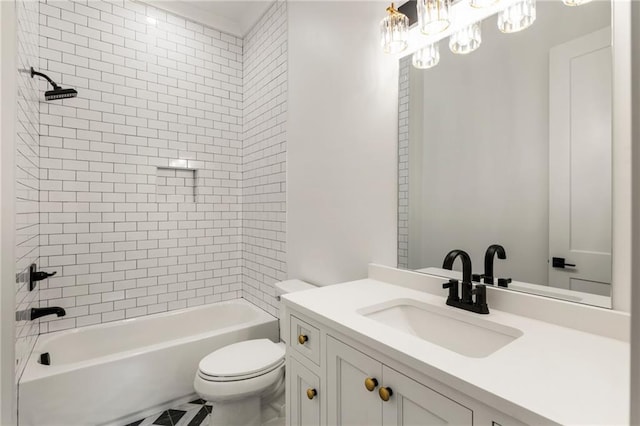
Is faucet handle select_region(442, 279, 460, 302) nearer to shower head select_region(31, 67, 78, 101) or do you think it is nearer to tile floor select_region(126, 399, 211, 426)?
tile floor select_region(126, 399, 211, 426)

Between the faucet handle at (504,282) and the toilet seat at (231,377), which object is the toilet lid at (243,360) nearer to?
the toilet seat at (231,377)

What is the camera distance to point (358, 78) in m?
1.76

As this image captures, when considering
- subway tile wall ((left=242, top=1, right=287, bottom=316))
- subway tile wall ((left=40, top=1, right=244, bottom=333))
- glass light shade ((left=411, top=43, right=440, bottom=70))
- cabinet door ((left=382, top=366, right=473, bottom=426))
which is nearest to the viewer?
cabinet door ((left=382, top=366, right=473, bottom=426))

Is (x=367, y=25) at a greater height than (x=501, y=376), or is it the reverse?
(x=367, y=25)

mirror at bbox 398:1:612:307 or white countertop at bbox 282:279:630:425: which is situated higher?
mirror at bbox 398:1:612:307

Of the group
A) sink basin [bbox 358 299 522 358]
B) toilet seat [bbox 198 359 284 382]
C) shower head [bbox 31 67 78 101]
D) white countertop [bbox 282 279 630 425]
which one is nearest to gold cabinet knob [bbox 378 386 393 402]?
white countertop [bbox 282 279 630 425]

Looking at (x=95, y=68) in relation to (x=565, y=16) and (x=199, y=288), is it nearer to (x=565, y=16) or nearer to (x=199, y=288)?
(x=199, y=288)

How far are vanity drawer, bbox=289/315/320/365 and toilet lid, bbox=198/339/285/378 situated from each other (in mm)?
578

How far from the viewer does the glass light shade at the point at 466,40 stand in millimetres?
1272

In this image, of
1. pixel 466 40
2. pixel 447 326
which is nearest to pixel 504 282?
pixel 447 326

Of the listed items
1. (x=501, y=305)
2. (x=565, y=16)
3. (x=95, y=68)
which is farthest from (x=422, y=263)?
(x=95, y=68)

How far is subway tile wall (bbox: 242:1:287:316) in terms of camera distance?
243 centimetres

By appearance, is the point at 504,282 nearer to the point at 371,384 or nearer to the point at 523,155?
the point at 523,155

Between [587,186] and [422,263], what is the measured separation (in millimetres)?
679
